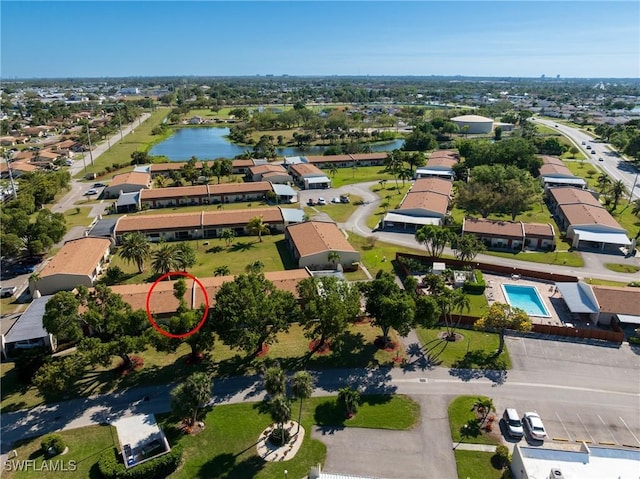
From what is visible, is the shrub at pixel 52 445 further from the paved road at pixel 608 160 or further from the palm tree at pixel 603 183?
the paved road at pixel 608 160

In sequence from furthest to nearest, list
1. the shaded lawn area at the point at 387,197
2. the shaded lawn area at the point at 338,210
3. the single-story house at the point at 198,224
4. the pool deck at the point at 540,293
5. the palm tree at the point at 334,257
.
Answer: the shaded lawn area at the point at 338,210 < the shaded lawn area at the point at 387,197 < the single-story house at the point at 198,224 < the palm tree at the point at 334,257 < the pool deck at the point at 540,293

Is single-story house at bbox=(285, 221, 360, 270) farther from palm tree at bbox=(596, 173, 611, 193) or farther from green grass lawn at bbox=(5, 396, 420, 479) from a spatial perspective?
palm tree at bbox=(596, 173, 611, 193)

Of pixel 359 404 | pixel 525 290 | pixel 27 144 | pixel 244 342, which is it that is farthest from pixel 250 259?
pixel 27 144

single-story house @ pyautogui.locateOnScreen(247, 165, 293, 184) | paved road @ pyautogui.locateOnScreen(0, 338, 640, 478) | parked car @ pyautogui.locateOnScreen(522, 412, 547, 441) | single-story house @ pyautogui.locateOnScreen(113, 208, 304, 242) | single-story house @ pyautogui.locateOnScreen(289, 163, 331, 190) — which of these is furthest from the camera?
single-story house @ pyautogui.locateOnScreen(247, 165, 293, 184)

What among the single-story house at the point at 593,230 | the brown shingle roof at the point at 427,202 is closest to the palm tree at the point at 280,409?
the brown shingle roof at the point at 427,202

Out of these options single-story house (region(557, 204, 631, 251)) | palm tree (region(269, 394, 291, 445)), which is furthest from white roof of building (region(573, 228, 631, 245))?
palm tree (region(269, 394, 291, 445))

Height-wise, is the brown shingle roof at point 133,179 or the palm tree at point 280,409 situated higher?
the brown shingle roof at point 133,179

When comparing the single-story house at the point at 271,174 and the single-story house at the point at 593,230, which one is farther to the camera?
the single-story house at the point at 271,174
